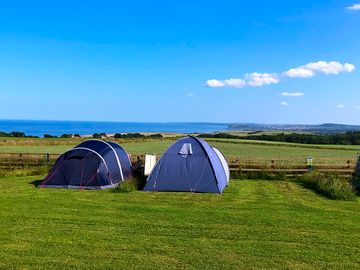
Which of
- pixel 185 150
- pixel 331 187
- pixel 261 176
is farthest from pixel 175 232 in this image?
pixel 261 176

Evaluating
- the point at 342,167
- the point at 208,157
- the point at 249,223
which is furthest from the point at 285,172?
the point at 249,223

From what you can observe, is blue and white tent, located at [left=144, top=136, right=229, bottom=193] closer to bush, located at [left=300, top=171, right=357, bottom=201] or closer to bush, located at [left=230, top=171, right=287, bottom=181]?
bush, located at [left=300, top=171, right=357, bottom=201]

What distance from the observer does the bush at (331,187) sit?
13.2 metres

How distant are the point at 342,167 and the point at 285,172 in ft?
9.36

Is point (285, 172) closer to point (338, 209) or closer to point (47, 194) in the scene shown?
point (338, 209)

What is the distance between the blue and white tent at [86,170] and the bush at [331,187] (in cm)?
746

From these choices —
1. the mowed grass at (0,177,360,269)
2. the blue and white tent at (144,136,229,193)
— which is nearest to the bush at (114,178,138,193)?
the blue and white tent at (144,136,229,193)

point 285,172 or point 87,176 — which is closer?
point 87,176

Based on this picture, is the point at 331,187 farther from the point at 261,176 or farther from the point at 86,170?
the point at 86,170

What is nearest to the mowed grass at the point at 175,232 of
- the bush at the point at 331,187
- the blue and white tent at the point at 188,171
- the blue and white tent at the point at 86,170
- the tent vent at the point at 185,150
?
the bush at the point at 331,187

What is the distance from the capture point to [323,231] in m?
8.88

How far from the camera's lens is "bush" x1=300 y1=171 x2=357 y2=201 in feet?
43.3

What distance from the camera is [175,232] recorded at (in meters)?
8.56

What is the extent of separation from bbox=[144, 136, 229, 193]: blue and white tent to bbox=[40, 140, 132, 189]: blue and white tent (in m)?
1.64
